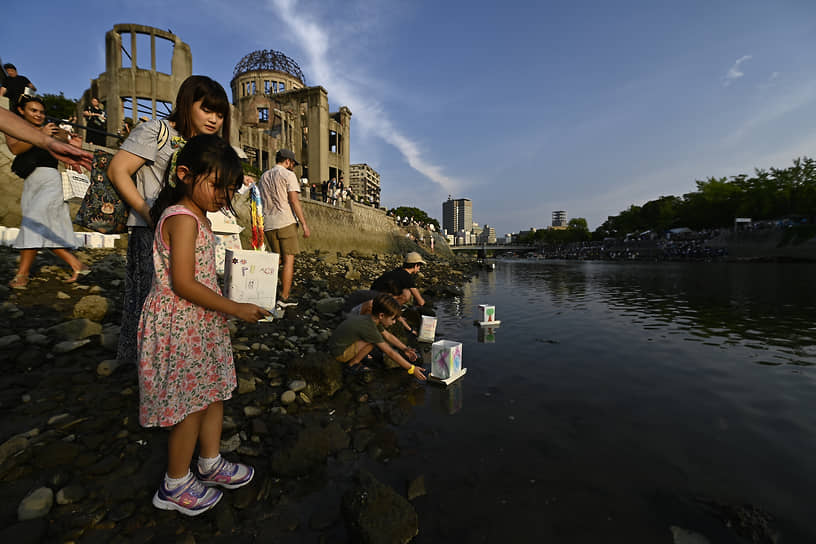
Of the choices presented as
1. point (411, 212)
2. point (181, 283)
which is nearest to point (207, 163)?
point (181, 283)

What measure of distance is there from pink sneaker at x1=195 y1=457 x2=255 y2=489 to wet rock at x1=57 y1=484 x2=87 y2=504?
24.8 inches

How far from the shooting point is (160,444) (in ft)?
8.45

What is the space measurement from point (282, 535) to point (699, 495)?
3.05 meters

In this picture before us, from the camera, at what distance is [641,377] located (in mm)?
4887

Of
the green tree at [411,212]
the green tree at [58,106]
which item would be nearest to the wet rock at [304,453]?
the green tree at [58,106]

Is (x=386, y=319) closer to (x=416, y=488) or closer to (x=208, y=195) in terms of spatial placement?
(x=416, y=488)

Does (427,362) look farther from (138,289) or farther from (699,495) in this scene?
(138,289)

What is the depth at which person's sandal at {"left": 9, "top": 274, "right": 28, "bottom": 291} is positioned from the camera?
16.0 ft

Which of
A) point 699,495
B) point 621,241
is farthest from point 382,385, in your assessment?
point 621,241

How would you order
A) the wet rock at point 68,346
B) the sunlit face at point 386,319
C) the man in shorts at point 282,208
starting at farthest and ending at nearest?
the man in shorts at point 282,208
the sunlit face at point 386,319
the wet rock at point 68,346

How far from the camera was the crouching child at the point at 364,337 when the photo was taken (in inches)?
177

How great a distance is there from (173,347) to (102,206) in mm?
1569

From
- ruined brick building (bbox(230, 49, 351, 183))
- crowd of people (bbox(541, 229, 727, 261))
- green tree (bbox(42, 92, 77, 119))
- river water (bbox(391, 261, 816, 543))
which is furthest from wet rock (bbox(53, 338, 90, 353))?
crowd of people (bbox(541, 229, 727, 261))

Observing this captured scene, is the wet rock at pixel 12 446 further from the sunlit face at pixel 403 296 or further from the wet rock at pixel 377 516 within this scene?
the sunlit face at pixel 403 296
